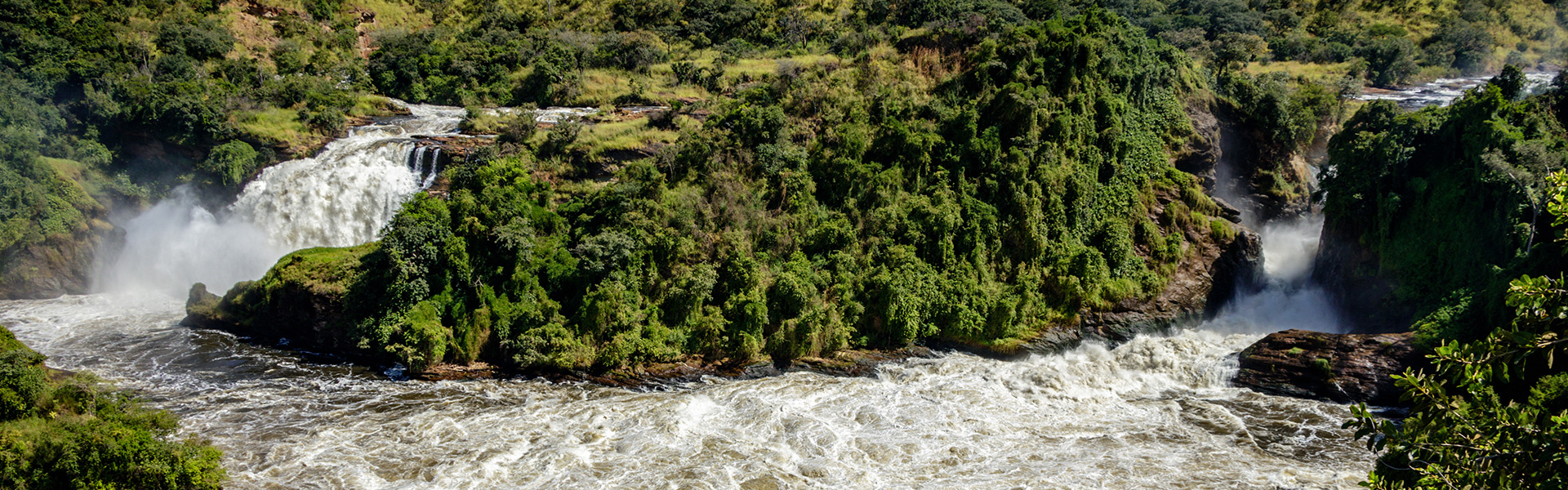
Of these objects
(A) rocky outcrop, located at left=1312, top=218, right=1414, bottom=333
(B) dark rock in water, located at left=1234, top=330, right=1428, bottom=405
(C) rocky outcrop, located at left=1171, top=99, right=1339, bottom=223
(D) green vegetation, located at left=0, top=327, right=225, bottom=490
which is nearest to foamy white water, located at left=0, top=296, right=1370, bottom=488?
(B) dark rock in water, located at left=1234, top=330, right=1428, bottom=405

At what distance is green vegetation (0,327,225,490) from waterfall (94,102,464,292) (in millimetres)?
13997

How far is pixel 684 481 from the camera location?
1967cm

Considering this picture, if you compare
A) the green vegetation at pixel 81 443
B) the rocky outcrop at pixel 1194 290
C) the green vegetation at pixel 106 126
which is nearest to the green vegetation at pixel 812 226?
the rocky outcrop at pixel 1194 290

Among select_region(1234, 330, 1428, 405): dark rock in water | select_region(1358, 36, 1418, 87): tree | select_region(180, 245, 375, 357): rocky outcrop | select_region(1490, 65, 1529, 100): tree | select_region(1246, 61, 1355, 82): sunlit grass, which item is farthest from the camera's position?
select_region(1358, 36, 1418, 87): tree

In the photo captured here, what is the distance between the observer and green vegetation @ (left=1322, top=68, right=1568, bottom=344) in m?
24.0

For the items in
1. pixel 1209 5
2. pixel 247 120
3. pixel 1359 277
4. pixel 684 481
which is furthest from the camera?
pixel 1209 5

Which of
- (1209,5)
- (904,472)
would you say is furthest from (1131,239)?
(1209,5)

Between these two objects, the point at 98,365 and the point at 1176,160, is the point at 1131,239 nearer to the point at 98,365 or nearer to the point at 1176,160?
the point at 1176,160

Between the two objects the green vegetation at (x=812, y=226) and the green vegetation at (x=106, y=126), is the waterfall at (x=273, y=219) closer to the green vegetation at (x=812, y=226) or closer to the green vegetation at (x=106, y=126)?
the green vegetation at (x=106, y=126)

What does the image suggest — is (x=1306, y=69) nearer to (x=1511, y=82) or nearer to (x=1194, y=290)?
(x=1511, y=82)

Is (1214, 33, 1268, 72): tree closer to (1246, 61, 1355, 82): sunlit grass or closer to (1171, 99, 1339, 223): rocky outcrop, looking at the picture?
(1246, 61, 1355, 82): sunlit grass

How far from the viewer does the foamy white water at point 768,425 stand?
65.1 ft

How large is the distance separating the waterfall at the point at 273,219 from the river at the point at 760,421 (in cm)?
335

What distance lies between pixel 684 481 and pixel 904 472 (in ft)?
18.4
